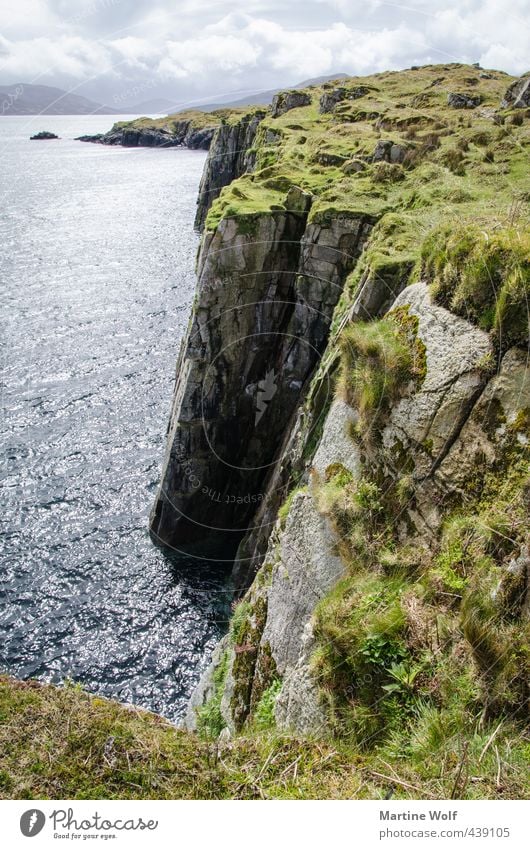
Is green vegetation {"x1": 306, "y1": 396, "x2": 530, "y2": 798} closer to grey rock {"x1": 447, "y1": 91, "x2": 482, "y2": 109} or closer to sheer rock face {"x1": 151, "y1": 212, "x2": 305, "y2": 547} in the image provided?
sheer rock face {"x1": 151, "y1": 212, "x2": 305, "y2": 547}

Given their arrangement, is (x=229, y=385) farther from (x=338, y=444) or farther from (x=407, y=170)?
(x=338, y=444)

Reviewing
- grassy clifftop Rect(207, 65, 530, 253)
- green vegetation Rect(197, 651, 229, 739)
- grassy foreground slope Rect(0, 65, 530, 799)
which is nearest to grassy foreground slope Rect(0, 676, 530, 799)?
grassy foreground slope Rect(0, 65, 530, 799)

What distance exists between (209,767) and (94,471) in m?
31.9

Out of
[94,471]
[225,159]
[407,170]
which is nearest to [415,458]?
[407,170]

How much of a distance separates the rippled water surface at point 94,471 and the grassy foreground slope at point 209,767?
1782 centimetres

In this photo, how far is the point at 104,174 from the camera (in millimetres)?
136875

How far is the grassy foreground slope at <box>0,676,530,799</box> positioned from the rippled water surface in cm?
1782

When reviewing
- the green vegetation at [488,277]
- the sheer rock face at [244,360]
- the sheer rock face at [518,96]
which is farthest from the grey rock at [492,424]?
the sheer rock face at [518,96]

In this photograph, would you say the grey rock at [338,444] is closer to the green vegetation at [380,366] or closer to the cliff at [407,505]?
the cliff at [407,505]

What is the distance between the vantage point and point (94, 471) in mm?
36344

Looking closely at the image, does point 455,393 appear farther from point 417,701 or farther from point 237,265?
point 237,265

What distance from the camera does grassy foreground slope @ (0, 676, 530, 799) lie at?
19.8 feet

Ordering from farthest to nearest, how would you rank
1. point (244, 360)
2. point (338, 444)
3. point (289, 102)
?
1. point (289, 102)
2. point (244, 360)
3. point (338, 444)
